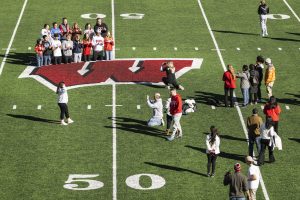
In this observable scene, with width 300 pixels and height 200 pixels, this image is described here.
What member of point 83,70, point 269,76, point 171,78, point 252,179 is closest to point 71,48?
point 83,70

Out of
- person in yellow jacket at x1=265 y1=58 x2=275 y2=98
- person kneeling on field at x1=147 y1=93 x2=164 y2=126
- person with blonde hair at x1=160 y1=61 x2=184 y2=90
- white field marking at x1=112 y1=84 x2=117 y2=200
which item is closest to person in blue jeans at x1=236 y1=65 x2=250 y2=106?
person in yellow jacket at x1=265 y1=58 x2=275 y2=98

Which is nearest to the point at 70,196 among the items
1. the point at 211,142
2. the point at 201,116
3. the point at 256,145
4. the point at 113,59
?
the point at 211,142

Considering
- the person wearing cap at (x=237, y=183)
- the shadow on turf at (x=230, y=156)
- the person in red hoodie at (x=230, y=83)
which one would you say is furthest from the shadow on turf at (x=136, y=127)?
the person wearing cap at (x=237, y=183)

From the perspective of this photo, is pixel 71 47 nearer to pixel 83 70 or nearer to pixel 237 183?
pixel 83 70

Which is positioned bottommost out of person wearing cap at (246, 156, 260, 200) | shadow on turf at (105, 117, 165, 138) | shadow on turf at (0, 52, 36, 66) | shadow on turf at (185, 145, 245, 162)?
shadow on turf at (0, 52, 36, 66)

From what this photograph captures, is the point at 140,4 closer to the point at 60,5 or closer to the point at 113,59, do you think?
the point at 60,5

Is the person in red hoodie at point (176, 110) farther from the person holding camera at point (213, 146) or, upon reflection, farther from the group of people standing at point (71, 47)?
the group of people standing at point (71, 47)

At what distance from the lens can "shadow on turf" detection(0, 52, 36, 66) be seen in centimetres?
4103

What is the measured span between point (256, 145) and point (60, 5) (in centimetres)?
2563

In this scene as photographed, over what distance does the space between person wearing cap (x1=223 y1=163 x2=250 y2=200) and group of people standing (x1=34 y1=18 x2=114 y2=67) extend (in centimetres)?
1769

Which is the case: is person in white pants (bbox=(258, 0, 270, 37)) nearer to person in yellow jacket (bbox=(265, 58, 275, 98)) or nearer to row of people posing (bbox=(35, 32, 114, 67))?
row of people posing (bbox=(35, 32, 114, 67))

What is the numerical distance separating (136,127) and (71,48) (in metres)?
9.00

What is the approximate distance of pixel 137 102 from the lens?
3525 cm

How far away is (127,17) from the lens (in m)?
49.8
